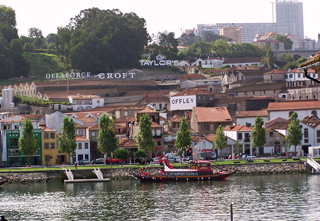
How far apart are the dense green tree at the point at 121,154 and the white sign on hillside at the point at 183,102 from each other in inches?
1414

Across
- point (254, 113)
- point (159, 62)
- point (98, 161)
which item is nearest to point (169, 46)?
point (159, 62)

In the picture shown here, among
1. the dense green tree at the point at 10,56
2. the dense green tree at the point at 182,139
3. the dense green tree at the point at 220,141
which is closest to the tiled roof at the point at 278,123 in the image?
the dense green tree at the point at 220,141

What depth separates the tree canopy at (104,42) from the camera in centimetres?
16812

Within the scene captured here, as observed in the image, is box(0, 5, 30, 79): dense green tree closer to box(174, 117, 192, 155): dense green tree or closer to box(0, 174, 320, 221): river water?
box(174, 117, 192, 155): dense green tree

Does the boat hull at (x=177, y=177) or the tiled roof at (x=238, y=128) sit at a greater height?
the tiled roof at (x=238, y=128)

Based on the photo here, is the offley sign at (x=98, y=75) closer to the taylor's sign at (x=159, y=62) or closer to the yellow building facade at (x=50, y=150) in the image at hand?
the taylor's sign at (x=159, y=62)

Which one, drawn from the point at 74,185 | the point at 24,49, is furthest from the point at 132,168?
the point at 24,49

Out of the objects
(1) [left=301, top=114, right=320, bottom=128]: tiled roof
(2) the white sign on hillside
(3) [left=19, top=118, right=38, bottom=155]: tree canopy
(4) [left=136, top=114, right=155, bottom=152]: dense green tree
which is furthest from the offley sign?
(3) [left=19, top=118, right=38, bottom=155]: tree canopy

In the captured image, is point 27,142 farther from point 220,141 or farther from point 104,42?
point 104,42

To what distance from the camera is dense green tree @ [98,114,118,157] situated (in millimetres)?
92875

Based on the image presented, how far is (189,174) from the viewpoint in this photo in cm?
8138

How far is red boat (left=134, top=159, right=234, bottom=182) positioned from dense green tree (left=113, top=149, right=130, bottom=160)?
11.0 meters

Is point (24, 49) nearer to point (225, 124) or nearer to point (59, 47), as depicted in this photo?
point (59, 47)

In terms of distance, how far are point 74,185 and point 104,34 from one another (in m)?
101
